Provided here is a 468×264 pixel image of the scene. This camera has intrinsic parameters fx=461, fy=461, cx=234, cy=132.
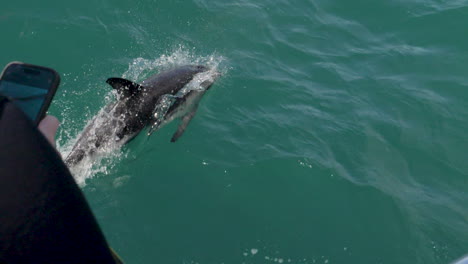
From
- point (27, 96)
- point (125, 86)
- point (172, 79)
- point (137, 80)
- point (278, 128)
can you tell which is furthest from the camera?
point (137, 80)

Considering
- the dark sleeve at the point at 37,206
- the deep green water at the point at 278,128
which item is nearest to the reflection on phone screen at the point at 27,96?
the dark sleeve at the point at 37,206

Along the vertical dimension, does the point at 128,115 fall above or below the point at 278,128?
above

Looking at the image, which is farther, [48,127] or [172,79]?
[172,79]

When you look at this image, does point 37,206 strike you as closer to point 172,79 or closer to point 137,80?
point 172,79

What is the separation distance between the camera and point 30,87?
9.42ft

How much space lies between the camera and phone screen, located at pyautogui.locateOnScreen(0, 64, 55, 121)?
112 inches

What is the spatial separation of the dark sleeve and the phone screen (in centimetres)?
69

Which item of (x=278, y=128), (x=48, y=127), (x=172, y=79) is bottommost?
(x=278, y=128)

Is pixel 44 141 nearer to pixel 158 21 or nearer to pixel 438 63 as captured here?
pixel 158 21

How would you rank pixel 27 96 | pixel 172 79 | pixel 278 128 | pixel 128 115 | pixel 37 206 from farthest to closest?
pixel 172 79 < pixel 278 128 < pixel 128 115 < pixel 27 96 < pixel 37 206

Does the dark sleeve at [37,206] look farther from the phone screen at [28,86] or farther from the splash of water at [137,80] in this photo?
the splash of water at [137,80]

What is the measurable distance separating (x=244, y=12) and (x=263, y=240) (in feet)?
23.7

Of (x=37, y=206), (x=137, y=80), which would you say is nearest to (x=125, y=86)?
(x=137, y=80)

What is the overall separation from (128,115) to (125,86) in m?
0.55
